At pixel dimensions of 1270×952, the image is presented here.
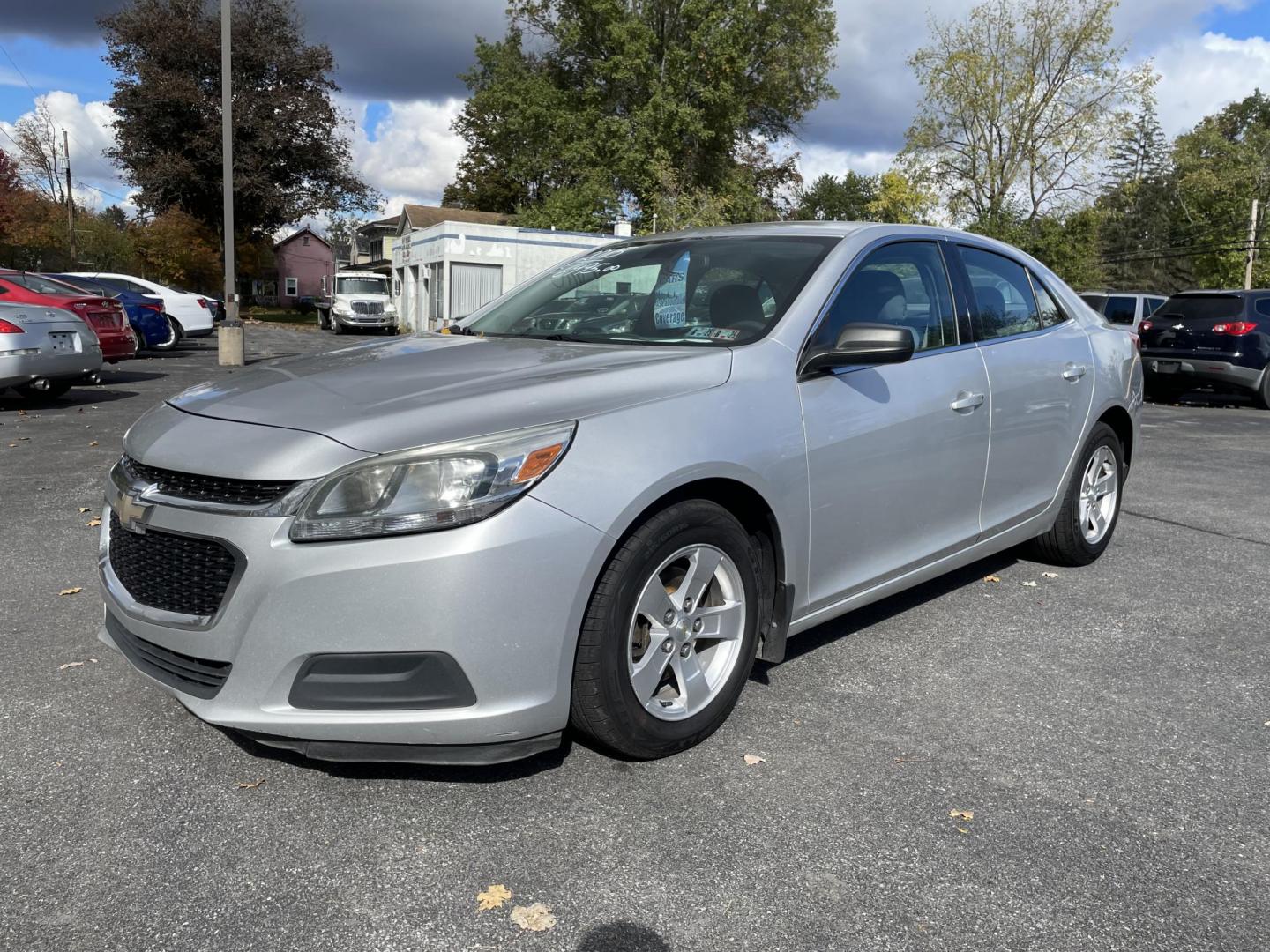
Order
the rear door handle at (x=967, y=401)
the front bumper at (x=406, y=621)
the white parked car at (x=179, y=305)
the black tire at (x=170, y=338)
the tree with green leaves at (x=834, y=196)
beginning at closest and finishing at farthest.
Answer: the front bumper at (x=406, y=621) < the rear door handle at (x=967, y=401) < the black tire at (x=170, y=338) < the white parked car at (x=179, y=305) < the tree with green leaves at (x=834, y=196)

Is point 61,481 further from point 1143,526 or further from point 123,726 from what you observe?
point 1143,526

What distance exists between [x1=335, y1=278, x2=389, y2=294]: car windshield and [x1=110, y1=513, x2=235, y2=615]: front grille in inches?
1361

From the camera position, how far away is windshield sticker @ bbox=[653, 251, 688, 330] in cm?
360

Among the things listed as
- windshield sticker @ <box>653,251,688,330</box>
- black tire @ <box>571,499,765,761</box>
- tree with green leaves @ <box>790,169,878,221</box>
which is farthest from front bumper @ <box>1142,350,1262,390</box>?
tree with green leaves @ <box>790,169,878,221</box>

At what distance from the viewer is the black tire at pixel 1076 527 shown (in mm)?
4863

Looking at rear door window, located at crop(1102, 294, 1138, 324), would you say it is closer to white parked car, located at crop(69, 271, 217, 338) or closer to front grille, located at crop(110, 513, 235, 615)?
white parked car, located at crop(69, 271, 217, 338)

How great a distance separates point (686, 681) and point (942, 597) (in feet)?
7.08

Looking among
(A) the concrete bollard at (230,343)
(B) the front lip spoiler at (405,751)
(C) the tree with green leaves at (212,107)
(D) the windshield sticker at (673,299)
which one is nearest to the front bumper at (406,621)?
Result: (B) the front lip spoiler at (405,751)

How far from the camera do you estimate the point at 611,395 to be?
9.11 feet

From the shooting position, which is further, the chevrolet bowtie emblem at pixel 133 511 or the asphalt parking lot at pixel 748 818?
the chevrolet bowtie emblem at pixel 133 511

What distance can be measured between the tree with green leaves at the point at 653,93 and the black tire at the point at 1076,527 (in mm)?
30532

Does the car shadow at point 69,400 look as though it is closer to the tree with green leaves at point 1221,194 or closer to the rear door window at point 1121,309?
the rear door window at point 1121,309

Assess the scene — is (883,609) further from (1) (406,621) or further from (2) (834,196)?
(2) (834,196)

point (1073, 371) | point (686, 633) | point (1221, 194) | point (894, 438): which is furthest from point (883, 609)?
point (1221, 194)
